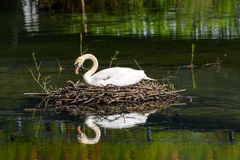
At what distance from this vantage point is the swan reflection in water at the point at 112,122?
658 inches

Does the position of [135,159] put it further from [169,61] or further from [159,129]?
[169,61]

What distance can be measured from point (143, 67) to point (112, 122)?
7801 millimetres

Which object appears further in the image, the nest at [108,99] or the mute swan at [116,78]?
the mute swan at [116,78]

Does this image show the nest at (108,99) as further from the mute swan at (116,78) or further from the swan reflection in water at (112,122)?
the swan reflection in water at (112,122)

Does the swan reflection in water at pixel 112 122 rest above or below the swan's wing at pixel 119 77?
below

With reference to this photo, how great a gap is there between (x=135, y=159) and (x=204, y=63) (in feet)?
37.5

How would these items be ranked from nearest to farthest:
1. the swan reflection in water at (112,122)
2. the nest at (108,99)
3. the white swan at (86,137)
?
1. the white swan at (86,137)
2. the swan reflection in water at (112,122)
3. the nest at (108,99)

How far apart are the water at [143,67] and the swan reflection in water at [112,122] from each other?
0.55 feet

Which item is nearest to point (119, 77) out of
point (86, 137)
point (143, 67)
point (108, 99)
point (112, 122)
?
point (108, 99)

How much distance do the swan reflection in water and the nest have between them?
0.42 m

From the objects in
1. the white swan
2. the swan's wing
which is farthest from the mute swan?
the white swan

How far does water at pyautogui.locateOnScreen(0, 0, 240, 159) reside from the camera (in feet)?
50.6

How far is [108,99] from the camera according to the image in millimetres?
18688

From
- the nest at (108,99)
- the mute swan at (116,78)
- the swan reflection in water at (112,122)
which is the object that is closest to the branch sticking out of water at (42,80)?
→ the nest at (108,99)
